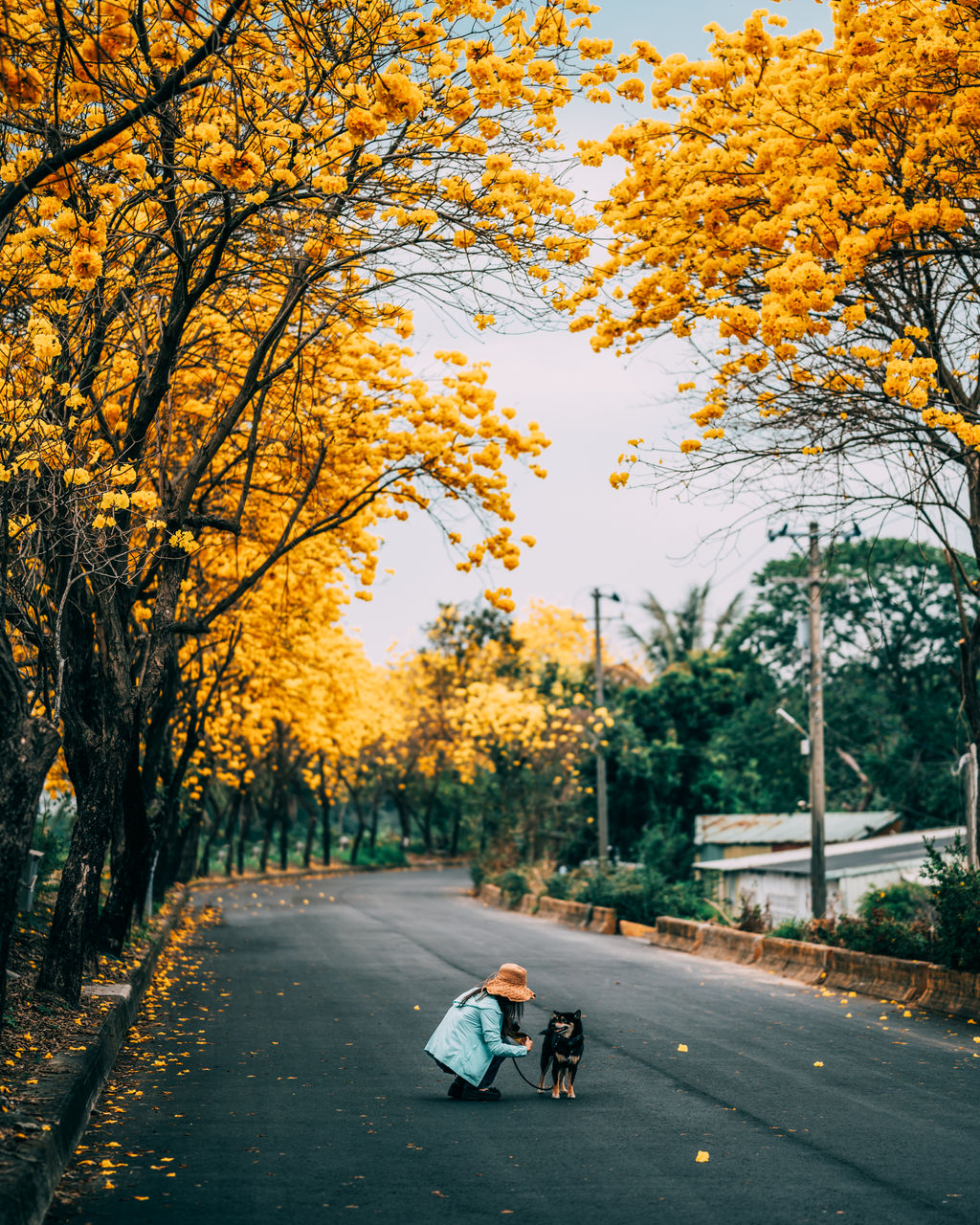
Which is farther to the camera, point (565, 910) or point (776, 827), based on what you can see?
point (776, 827)

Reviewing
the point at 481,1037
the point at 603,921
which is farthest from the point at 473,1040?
the point at 603,921

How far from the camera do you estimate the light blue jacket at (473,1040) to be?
315 inches

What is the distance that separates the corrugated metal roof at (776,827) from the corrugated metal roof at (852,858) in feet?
5.12

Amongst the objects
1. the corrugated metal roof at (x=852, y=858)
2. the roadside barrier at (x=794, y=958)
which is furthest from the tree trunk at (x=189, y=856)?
the roadside barrier at (x=794, y=958)

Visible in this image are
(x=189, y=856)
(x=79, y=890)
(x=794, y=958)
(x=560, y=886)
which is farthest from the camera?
(x=189, y=856)

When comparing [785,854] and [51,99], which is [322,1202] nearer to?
[51,99]

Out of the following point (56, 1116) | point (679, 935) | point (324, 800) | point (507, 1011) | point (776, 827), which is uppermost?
point (324, 800)

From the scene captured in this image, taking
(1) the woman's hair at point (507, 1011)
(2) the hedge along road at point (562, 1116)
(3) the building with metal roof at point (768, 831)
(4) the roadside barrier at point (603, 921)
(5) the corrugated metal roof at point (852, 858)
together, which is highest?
(3) the building with metal roof at point (768, 831)

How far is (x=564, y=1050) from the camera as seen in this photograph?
8.12 m

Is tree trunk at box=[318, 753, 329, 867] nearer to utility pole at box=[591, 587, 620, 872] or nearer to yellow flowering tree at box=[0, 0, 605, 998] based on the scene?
utility pole at box=[591, 587, 620, 872]

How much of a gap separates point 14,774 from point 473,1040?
3.52m

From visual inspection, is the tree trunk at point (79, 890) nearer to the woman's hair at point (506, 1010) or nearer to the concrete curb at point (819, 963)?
the woman's hair at point (506, 1010)

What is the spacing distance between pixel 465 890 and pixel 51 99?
33806 mm

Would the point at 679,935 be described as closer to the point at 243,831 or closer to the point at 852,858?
the point at 852,858
